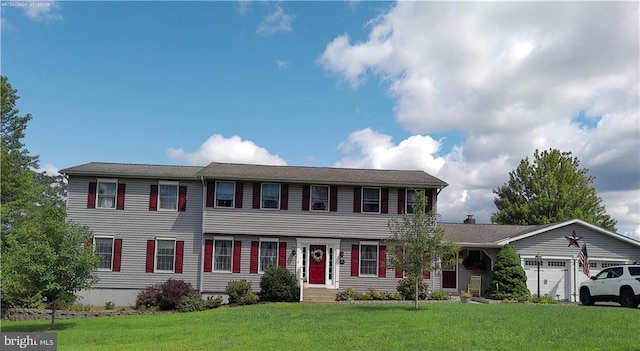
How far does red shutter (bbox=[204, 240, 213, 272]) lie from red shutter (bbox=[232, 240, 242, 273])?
1.06 meters

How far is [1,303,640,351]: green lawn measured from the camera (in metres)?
11.8

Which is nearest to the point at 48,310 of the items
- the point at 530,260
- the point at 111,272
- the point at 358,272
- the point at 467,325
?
the point at 111,272

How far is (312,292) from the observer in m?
24.3

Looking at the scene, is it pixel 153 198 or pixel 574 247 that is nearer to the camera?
pixel 153 198

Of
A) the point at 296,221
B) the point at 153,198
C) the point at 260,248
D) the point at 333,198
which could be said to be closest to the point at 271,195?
the point at 296,221

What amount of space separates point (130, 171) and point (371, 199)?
1156cm

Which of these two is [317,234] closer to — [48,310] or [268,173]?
[268,173]

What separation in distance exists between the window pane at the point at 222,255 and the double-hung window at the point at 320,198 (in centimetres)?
443

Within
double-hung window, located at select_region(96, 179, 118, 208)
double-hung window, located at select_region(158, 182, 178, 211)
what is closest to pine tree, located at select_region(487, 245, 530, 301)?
double-hung window, located at select_region(158, 182, 178, 211)

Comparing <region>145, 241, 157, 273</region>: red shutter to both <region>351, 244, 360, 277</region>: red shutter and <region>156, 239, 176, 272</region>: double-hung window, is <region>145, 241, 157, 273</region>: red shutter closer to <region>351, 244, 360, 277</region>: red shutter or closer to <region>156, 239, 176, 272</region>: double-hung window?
<region>156, 239, 176, 272</region>: double-hung window

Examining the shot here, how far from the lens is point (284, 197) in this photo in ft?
83.9

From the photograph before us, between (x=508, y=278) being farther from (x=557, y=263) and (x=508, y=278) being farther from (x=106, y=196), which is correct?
(x=106, y=196)

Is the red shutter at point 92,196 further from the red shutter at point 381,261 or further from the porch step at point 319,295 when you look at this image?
the red shutter at point 381,261

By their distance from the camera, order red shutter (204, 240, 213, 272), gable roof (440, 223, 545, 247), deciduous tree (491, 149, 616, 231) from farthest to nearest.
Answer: deciduous tree (491, 149, 616, 231)
gable roof (440, 223, 545, 247)
red shutter (204, 240, 213, 272)
